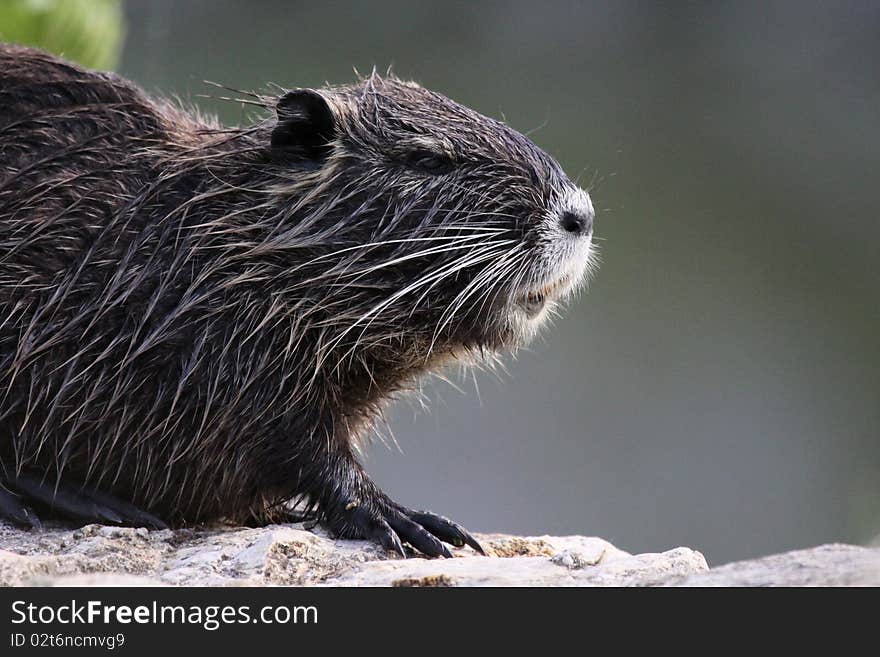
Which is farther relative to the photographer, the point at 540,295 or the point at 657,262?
Result: the point at 657,262

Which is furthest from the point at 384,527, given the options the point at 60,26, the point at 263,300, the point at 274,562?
the point at 60,26

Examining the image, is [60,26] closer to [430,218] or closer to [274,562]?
[430,218]

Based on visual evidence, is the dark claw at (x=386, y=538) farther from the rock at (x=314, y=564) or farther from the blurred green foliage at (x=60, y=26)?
the blurred green foliage at (x=60, y=26)

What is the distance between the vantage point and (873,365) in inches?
299

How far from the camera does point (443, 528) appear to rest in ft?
9.37

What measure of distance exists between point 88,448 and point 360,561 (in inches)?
32.0

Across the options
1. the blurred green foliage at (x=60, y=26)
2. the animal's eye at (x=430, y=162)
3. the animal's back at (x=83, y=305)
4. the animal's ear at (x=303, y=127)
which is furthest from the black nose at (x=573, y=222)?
the blurred green foliage at (x=60, y=26)

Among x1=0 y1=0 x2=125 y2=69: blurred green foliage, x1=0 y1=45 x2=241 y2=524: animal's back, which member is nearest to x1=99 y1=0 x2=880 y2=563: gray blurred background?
x1=0 y1=0 x2=125 y2=69: blurred green foliage

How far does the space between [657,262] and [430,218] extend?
21.0 feet

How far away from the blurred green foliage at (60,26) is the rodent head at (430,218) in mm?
2794

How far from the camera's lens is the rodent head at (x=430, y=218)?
111 inches

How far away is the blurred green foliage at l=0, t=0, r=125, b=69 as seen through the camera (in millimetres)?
5223

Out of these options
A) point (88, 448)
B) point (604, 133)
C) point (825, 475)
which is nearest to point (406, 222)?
point (88, 448)
